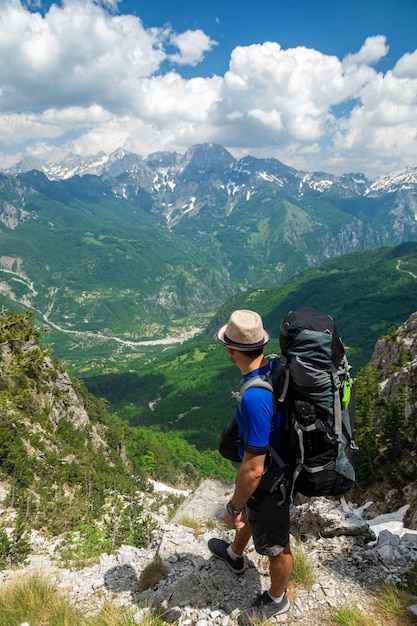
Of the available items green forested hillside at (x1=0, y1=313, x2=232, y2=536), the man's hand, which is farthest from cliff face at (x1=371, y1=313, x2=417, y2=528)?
green forested hillside at (x1=0, y1=313, x2=232, y2=536)

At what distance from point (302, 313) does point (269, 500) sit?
3.03 m

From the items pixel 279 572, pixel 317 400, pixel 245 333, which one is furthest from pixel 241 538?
pixel 245 333

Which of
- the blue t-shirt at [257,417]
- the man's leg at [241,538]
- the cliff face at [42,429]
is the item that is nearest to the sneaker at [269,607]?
the man's leg at [241,538]

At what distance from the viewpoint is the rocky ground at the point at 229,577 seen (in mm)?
6434

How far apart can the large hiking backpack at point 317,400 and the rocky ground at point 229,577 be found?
8.68 ft

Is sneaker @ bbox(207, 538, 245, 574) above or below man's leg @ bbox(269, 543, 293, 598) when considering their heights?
below

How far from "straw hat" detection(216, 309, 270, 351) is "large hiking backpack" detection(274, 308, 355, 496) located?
35 cm

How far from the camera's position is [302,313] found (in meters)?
5.53

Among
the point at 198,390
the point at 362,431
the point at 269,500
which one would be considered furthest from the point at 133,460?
the point at 198,390

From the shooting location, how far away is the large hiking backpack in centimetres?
508

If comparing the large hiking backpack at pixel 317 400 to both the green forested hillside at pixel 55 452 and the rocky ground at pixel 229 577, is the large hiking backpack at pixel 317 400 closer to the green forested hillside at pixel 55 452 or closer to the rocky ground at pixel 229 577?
the rocky ground at pixel 229 577

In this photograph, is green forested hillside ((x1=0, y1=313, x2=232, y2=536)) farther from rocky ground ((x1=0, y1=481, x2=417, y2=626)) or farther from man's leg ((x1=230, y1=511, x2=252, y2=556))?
man's leg ((x1=230, y1=511, x2=252, y2=556))

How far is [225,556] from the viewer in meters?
7.46

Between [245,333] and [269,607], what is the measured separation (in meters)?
4.70
